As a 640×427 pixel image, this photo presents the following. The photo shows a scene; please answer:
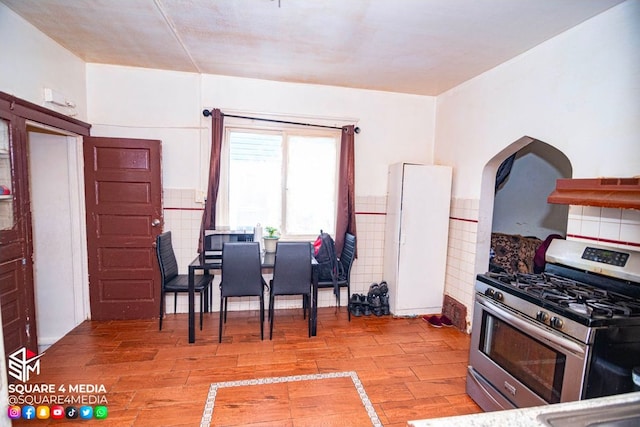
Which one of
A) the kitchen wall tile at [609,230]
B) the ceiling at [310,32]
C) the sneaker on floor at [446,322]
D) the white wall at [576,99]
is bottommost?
the sneaker on floor at [446,322]

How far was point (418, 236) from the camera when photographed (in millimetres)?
3439

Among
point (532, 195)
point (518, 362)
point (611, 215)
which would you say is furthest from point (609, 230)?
point (532, 195)

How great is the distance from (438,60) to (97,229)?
12.6 ft

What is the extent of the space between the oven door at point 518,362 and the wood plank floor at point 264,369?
12.4 inches

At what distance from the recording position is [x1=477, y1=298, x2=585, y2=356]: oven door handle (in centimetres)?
144

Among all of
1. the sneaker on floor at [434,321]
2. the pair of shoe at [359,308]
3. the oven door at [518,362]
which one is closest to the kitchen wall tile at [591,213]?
the oven door at [518,362]

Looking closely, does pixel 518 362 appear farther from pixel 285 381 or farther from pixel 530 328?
pixel 285 381

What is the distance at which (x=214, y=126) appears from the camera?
10.8ft

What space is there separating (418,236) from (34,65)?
3917 mm

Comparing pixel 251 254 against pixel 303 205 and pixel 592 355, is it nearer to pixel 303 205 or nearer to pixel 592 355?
pixel 303 205

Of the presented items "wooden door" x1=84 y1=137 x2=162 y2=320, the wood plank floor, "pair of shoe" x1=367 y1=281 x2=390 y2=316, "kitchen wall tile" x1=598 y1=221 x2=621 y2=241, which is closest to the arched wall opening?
"pair of shoe" x1=367 y1=281 x2=390 y2=316

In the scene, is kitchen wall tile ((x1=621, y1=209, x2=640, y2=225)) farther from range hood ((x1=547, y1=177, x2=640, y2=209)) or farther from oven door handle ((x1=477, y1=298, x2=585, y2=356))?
oven door handle ((x1=477, y1=298, x2=585, y2=356))

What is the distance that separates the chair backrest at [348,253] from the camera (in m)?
3.38

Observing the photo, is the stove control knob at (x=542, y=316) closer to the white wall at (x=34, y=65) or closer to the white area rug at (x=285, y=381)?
the white area rug at (x=285, y=381)
